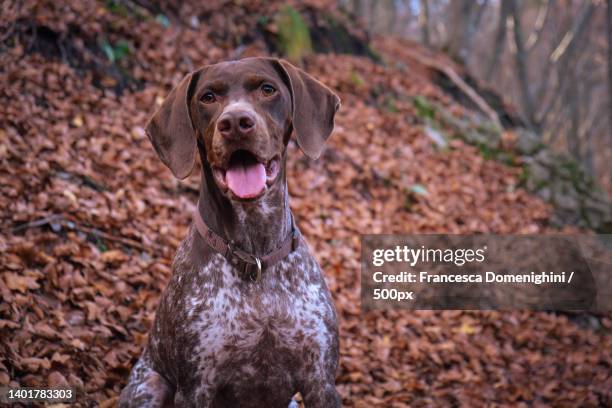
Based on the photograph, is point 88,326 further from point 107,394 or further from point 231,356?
point 231,356

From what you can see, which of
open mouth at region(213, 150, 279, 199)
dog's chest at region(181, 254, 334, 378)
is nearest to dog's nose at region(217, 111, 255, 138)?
open mouth at region(213, 150, 279, 199)

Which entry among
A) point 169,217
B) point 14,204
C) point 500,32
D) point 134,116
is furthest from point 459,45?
point 14,204

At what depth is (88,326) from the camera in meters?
4.88

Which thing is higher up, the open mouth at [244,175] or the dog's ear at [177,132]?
the dog's ear at [177,132]

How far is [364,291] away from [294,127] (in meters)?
4.13

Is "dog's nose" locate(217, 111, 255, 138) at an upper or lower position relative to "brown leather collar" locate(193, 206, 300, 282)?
upper

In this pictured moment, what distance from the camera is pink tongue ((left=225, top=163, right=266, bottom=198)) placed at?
3312 mm

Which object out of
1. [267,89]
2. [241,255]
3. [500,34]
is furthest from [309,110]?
[500,34]

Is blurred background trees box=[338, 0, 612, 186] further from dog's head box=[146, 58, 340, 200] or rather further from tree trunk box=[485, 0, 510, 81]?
dog's head box=[146, 58, 340, 200]

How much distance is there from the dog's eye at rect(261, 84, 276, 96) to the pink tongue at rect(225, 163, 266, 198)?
0.48 meters

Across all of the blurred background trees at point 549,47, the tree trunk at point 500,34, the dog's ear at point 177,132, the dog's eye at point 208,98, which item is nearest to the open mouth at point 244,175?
the dog's ear at point 177,132

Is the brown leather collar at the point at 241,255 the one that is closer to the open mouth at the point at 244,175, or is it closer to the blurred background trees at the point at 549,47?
the open mouth at the point at 244,175

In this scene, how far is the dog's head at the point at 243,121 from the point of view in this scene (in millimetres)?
3291

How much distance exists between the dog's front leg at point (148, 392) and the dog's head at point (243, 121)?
1.31 metres
